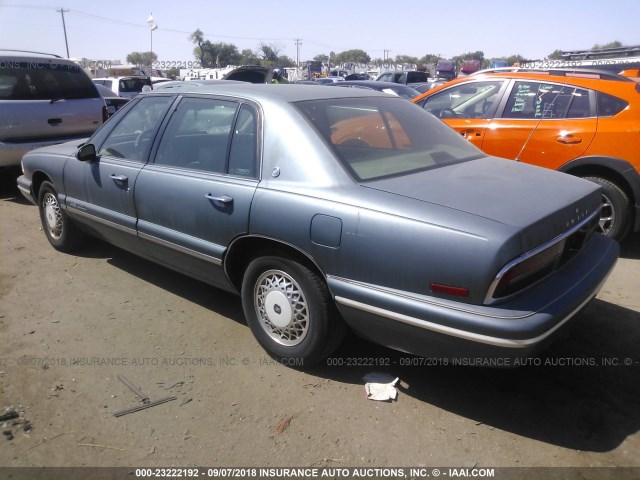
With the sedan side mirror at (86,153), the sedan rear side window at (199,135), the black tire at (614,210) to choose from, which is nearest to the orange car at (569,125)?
the black tire at (614,210)

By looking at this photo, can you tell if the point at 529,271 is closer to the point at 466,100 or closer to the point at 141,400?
the point at 141,400

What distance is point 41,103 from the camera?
22.9 ft

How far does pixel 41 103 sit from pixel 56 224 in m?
2.86

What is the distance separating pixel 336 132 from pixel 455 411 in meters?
1.73

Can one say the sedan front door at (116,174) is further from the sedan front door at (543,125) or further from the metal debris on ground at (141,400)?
the sedan front door at (543,125)

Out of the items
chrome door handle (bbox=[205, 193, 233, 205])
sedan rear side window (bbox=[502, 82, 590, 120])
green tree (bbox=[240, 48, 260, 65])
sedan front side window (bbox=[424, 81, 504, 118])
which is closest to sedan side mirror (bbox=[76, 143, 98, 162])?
chrome door handle (bbox=[205, 193, 233, 205])

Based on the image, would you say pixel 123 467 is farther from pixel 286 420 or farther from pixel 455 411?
pixel 455 411

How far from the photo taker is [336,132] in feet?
10.0

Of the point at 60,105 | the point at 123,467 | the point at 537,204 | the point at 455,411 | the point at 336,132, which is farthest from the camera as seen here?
the point at 60,105

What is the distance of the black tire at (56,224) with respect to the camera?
488cm

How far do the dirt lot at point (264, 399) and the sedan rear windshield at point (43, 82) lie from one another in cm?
413

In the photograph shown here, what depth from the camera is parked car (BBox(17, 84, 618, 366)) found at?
92.0 inches

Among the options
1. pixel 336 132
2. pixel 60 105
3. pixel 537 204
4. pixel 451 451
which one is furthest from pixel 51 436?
pixel 60 105

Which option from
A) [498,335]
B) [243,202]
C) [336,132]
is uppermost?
[336,132]
